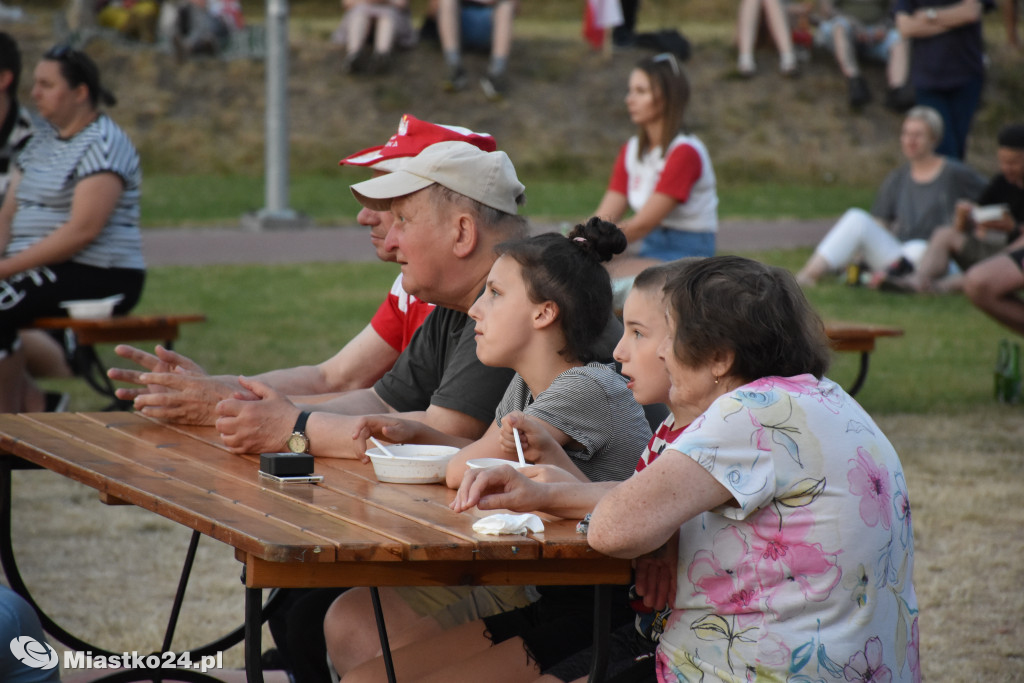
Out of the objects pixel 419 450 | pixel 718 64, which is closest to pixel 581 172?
pixel 718 64

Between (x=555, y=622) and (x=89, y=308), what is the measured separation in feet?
14.0

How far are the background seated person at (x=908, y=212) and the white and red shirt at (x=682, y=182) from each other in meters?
3.70

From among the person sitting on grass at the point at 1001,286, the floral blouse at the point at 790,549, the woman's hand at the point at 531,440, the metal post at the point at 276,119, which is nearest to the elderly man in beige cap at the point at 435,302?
the woman's hand at the point at 531,440

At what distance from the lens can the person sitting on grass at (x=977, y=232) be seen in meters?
8.09

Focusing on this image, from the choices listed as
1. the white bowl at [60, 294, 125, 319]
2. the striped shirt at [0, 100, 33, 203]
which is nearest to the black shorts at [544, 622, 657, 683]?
the white bowl at [60, 294, 125, 319]

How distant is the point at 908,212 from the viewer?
1002cm

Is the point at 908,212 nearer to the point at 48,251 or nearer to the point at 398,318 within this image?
the point at 48,251

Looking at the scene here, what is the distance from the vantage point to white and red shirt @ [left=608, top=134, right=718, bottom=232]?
6.38m

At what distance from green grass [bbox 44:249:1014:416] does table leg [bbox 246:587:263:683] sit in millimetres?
4689

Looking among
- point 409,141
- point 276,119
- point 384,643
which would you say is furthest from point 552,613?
point 276,119

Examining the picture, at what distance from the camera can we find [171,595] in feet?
13.5

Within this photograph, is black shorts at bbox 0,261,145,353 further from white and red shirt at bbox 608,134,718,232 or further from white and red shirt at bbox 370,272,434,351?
white and red shirt at bbox 370,272,434,351

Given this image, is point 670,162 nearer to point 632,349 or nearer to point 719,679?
point 632,349

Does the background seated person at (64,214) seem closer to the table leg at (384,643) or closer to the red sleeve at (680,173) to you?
the red sleeve at (680,173)
